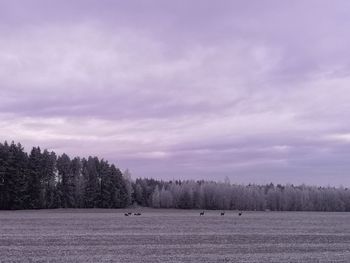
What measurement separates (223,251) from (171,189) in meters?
139

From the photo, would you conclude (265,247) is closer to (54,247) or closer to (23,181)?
(54,247)

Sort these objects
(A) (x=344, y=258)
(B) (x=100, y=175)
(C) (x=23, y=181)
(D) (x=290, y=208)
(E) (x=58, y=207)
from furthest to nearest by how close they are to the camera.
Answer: (D) (x=290, y=208) → (B) (x=100, y=175) → (E) (x=58, y=207) → (C) (x=23, y=181) → (A) (x=344, y=258)

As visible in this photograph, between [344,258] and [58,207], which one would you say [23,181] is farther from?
[344,258]

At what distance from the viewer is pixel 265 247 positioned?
1151 inches

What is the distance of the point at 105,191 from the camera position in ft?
429

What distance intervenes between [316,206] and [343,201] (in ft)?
26.2

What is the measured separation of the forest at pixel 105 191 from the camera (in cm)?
11234

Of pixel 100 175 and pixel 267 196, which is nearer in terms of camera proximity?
pixel 100 175

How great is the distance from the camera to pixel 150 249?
90.5 ft

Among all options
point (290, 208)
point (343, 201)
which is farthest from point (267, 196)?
point (343, 201)

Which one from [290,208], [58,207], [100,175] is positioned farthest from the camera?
[290,208]

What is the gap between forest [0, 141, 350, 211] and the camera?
112338 mm

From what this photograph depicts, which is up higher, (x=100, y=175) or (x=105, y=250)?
(x=100, y=175)

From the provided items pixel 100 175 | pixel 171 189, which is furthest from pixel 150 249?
pixel 171 189
